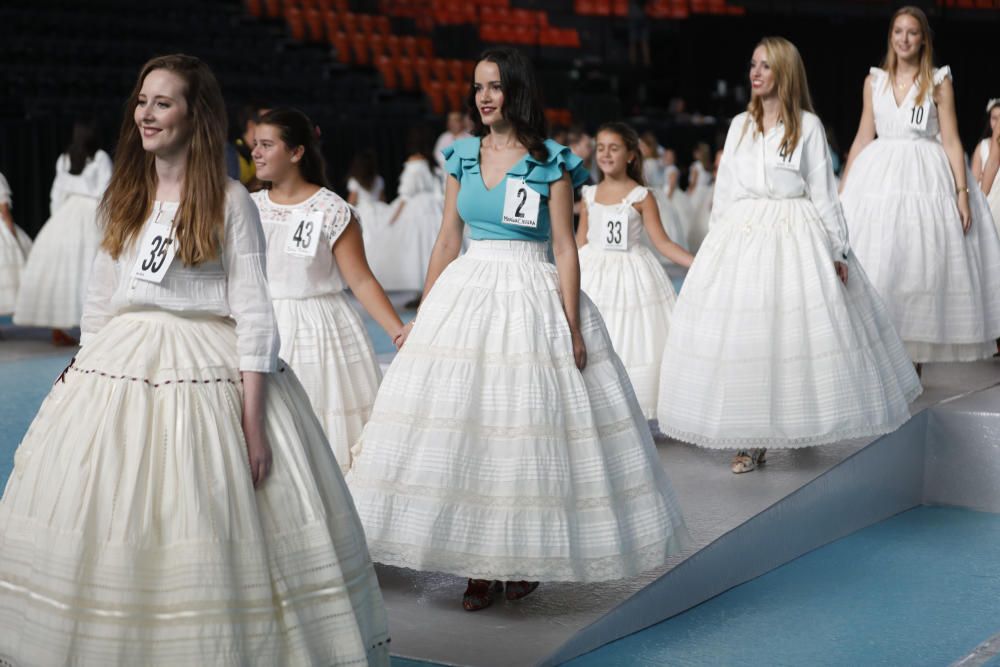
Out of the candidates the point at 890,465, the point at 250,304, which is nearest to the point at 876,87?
the point at 890,465

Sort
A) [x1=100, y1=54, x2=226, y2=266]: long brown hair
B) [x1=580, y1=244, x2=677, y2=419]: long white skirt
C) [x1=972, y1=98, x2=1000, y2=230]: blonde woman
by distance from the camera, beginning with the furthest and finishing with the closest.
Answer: [x1=972, y1=98, x2=1000, y2=230]: blonde woman, [x1=580, y1=244, x2=677, y2=419]: long white skirt, [x1=100, y1=54, x2=226, y2=266]: long brown hair

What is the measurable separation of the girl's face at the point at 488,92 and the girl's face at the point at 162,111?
3.33ft

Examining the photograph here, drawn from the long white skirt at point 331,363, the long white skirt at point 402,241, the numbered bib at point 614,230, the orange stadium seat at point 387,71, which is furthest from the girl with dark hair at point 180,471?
the orange stadium seat at point 387,71

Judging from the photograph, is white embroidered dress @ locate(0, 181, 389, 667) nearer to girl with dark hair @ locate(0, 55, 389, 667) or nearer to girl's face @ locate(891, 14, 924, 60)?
girl with dark hair @ locate(0, 55, 389, 667)

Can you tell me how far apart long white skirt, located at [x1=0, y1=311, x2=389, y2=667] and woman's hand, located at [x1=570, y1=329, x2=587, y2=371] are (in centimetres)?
91

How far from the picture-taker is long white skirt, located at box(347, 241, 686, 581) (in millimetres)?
3160

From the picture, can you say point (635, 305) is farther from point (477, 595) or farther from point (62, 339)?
point (62, 339)

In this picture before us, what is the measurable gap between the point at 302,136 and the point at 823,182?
1620 mm

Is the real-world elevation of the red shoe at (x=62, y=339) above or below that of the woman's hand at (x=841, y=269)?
below

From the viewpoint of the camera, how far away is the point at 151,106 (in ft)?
7.80

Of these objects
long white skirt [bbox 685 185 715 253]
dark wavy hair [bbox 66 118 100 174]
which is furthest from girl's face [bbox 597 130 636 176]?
long white skirt [bbox 685 185 715 253]

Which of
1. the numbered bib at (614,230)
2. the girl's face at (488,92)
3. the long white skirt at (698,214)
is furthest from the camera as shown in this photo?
the long white skirt at (698,214)

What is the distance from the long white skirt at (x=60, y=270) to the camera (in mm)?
7762

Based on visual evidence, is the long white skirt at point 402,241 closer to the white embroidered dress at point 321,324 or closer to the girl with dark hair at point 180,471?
the white embroidered dress at point 321,324
